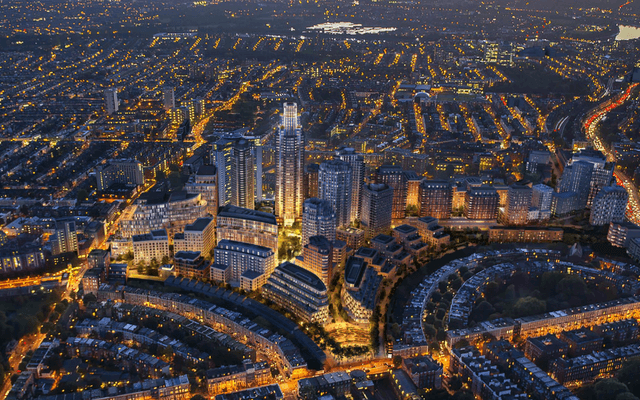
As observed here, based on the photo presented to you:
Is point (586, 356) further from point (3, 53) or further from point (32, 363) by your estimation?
point (3, 53)

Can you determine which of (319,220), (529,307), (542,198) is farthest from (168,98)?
(529,307)

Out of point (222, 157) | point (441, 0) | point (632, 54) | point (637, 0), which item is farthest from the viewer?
point (441, 0)

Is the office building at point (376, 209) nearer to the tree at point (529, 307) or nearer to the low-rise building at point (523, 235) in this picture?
the low-rise building at point (523, 235)

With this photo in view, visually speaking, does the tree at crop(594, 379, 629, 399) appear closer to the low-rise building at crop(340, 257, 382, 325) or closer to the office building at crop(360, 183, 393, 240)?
the low-rise building at crop(340, 257, 382, 325)

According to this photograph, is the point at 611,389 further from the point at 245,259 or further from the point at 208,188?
the point at 208,188

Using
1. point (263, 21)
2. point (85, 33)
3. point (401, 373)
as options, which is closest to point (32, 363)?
→ point (401, 373)

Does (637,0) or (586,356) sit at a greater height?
(637,0)

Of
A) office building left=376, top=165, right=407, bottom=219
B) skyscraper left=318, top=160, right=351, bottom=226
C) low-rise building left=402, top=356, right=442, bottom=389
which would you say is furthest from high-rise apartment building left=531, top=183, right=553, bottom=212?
low-rise building left=402, top=356, right=442, bottom=389
